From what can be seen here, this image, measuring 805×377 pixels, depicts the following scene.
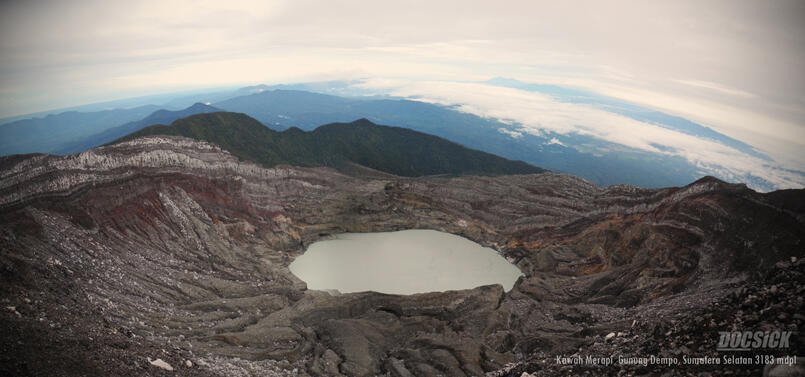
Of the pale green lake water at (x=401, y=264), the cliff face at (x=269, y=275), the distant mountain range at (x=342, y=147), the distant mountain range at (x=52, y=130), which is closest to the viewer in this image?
the cliff face at (x=269, y=275)

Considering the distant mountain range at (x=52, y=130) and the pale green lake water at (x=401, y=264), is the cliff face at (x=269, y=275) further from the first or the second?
the distant mountain range at (x=52, y=130)

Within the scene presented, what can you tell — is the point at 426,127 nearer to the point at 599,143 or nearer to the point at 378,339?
the point at 599,143

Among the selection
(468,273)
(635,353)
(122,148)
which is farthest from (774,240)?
(122,148)

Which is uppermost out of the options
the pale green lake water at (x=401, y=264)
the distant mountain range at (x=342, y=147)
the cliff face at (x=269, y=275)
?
the distant mountain range at (x=342, y=147)

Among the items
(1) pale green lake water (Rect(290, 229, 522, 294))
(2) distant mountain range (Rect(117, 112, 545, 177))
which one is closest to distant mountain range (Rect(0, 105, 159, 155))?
(2) distant mountain range (Rect(117, 112, 545, 177))

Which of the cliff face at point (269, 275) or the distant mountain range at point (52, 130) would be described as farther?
the distant mountain range at point (52, 130)

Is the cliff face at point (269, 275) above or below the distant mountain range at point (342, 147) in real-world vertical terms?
below

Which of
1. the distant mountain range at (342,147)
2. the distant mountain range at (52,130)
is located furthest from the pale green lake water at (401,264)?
the distant mountain range at (52,130)
